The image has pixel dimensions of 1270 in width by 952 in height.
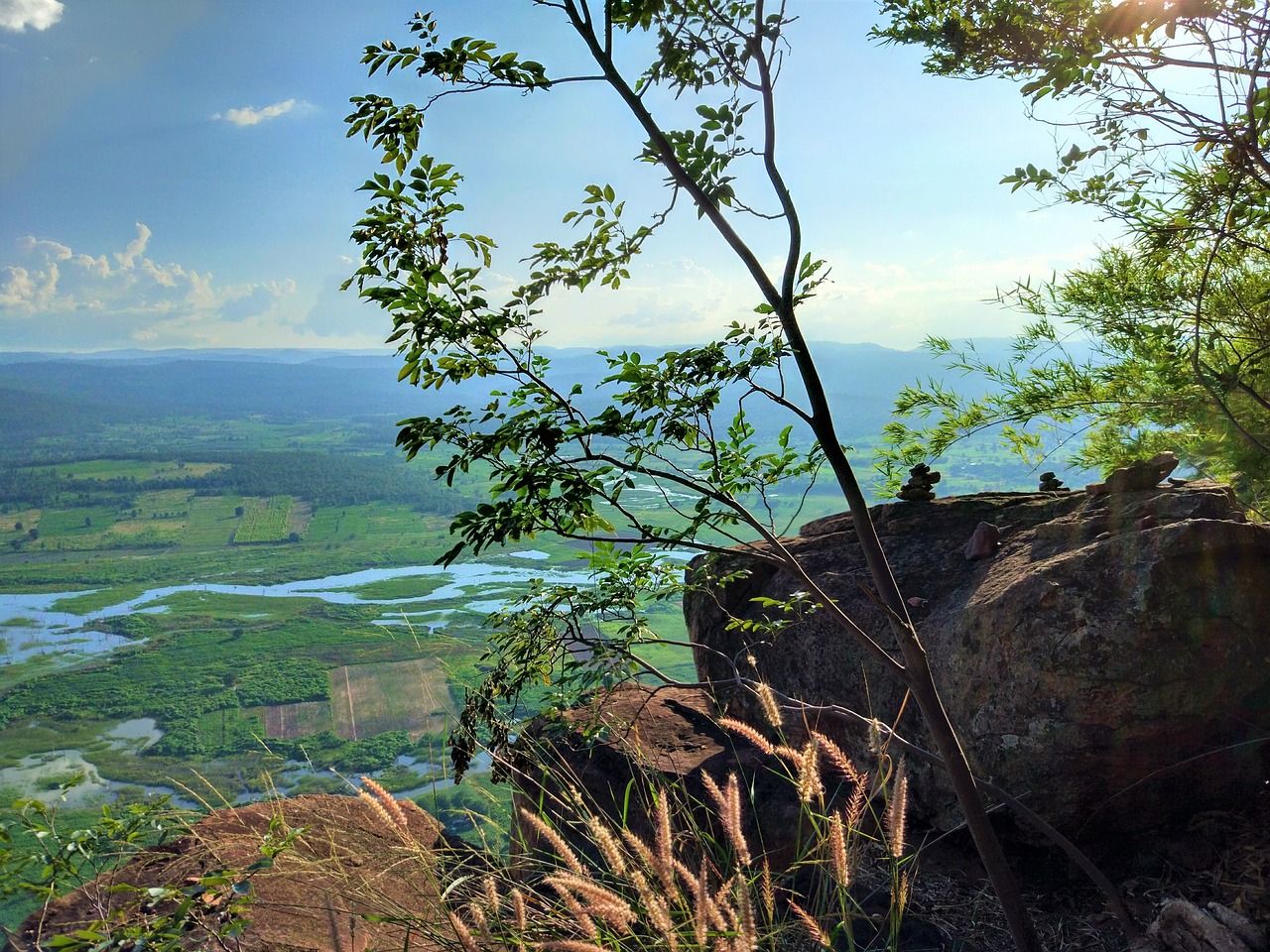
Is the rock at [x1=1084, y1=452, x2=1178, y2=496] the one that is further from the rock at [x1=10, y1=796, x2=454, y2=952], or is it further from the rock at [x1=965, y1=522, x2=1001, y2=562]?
the rock at [x1=10, y1=796, x2=454, y2=952]

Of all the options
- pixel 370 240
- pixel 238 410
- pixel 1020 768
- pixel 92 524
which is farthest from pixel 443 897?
pixel 238 410

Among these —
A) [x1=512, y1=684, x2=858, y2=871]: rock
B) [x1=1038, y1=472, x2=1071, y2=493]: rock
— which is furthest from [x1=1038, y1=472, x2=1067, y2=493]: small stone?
[x1=512, y1=684, x2=858, y2=871]: rock

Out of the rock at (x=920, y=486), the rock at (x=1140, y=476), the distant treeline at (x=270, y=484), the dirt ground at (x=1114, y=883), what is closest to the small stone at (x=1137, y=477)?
the rock at (x=1140, y=476)

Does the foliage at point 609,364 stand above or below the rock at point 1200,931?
above

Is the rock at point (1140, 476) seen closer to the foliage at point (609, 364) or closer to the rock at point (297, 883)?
the foliage at point (609, 364)

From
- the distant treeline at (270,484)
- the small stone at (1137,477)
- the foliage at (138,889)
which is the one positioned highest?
the small stone at (1137,477)

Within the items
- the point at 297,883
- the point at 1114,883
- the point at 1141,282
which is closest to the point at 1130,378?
the point at 1141,282

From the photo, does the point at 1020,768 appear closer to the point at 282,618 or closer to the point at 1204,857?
the point at 1204,857
